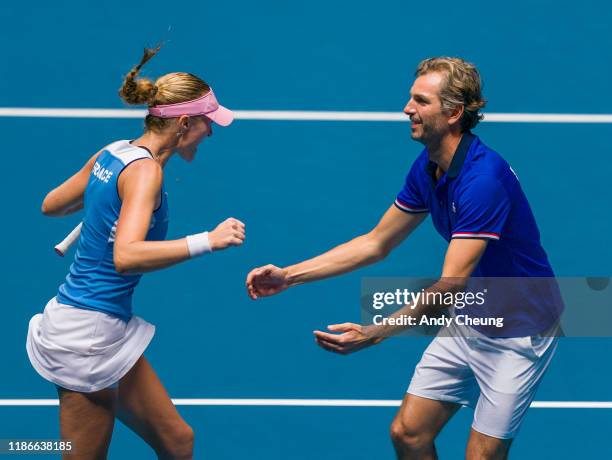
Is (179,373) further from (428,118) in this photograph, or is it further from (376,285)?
(428,118)

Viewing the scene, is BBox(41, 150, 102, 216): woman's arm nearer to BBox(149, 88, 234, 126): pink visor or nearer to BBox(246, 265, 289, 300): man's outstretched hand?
BBox(149, 88, 234, 126): pink visor

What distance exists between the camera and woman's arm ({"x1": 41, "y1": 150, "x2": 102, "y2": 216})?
4617 millimetres

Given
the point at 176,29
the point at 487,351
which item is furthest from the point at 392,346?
the point at 176,29

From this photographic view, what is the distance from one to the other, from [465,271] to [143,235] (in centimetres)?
113

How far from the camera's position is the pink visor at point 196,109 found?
14.6ft

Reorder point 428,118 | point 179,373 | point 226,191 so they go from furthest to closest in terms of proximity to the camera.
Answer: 1. point 226,191
2. point 179,373
3. point 428,118

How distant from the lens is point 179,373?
606 cm

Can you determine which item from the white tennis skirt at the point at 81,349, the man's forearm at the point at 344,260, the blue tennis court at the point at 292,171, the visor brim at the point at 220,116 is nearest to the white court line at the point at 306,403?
the blue tennis court at the point at 292,171

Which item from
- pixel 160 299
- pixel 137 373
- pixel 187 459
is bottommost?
pixel 187 459

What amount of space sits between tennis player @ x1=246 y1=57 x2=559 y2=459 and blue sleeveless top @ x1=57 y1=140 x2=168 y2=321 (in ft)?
1.79

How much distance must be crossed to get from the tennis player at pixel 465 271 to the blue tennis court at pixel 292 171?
4.05 feet

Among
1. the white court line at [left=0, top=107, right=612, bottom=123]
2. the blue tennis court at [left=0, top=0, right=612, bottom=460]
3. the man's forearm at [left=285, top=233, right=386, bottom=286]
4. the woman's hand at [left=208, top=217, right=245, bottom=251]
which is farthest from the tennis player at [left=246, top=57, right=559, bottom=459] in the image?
the white court line at [left=0, top=107, right=612, bottom=123]

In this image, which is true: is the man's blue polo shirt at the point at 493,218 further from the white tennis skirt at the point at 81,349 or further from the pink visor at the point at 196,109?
the white tennis skirt at the point at 81,349

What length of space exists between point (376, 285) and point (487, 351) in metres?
1.63
